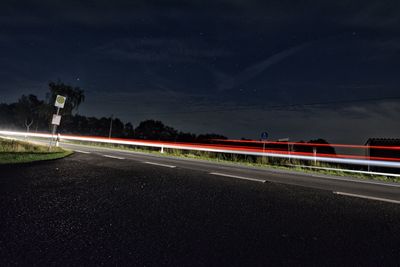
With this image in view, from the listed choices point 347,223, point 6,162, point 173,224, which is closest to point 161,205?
point 173,224

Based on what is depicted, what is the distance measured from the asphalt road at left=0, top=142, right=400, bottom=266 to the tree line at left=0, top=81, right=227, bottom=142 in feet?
86.6

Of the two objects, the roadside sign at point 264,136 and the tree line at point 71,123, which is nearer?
the roadside sign at point 264,136

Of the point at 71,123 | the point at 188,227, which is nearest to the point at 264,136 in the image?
the point at 188,227

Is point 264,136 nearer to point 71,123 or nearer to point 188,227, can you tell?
point 188,227

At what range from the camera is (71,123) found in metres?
93.7

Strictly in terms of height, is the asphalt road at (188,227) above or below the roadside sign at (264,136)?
below

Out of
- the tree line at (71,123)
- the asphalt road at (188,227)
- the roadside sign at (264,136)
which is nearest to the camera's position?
the asphalt road at (188,227)

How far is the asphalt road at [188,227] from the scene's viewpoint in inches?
83.5

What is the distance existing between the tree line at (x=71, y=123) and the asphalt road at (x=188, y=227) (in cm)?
2641

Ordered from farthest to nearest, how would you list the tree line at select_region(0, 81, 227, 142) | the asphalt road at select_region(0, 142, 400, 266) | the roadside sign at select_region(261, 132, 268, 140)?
1. the tree line at select_region(0, 81, 227, 142)
2. the roadside sign at select_region(261, 132, 268, 140)
3. the asphalt road at select_region(0, 142, 400, 266)

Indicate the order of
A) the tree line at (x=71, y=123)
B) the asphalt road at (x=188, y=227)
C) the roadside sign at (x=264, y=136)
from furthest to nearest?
the tree line at (x=71, y=123) → the roadside sign at (x=264, y=136) → the asphalt road at (x=188, y=227)

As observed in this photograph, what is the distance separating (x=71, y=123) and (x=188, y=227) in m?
104

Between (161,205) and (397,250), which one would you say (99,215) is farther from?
(397,250)

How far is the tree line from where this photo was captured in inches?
1952
